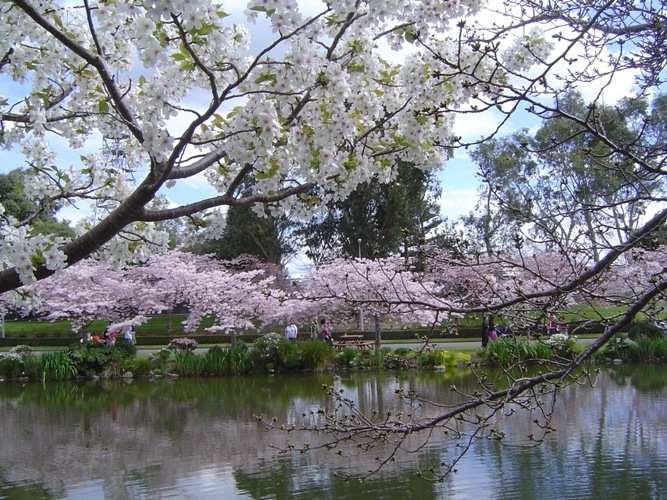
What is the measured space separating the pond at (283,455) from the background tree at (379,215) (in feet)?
57.0

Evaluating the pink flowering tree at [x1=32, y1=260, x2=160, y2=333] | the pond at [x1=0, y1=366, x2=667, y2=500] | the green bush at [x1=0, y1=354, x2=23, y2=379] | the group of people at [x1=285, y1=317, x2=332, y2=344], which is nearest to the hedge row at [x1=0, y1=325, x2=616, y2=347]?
the pink flowering tree at [x1=32, y1=260, x2=160, y2=333]

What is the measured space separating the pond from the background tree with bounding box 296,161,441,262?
57.0 ft

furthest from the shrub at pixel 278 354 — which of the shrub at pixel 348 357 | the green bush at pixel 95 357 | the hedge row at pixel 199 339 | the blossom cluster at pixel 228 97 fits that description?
the blossom cluster at pixel 228 97

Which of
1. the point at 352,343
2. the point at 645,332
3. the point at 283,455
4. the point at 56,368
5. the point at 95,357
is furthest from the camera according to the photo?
the point at 352,343

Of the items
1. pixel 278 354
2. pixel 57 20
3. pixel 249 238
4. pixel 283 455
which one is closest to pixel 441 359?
pixel 278 354

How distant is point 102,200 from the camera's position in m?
4.94

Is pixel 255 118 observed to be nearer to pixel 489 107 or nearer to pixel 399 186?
pixel 489 107

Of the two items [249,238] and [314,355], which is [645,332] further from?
[249,238]

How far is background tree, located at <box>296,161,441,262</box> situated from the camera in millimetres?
28969

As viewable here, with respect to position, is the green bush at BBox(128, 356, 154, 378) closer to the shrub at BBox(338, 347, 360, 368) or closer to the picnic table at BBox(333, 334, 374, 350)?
the shrub at BBox(338, 347, 360, 368)

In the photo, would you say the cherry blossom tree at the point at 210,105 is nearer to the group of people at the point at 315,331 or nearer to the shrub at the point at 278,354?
the shrub at the point at 278,354

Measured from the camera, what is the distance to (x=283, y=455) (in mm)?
7043

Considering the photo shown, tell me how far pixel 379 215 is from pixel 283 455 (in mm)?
23322

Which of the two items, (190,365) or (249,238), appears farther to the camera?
(249,238)
